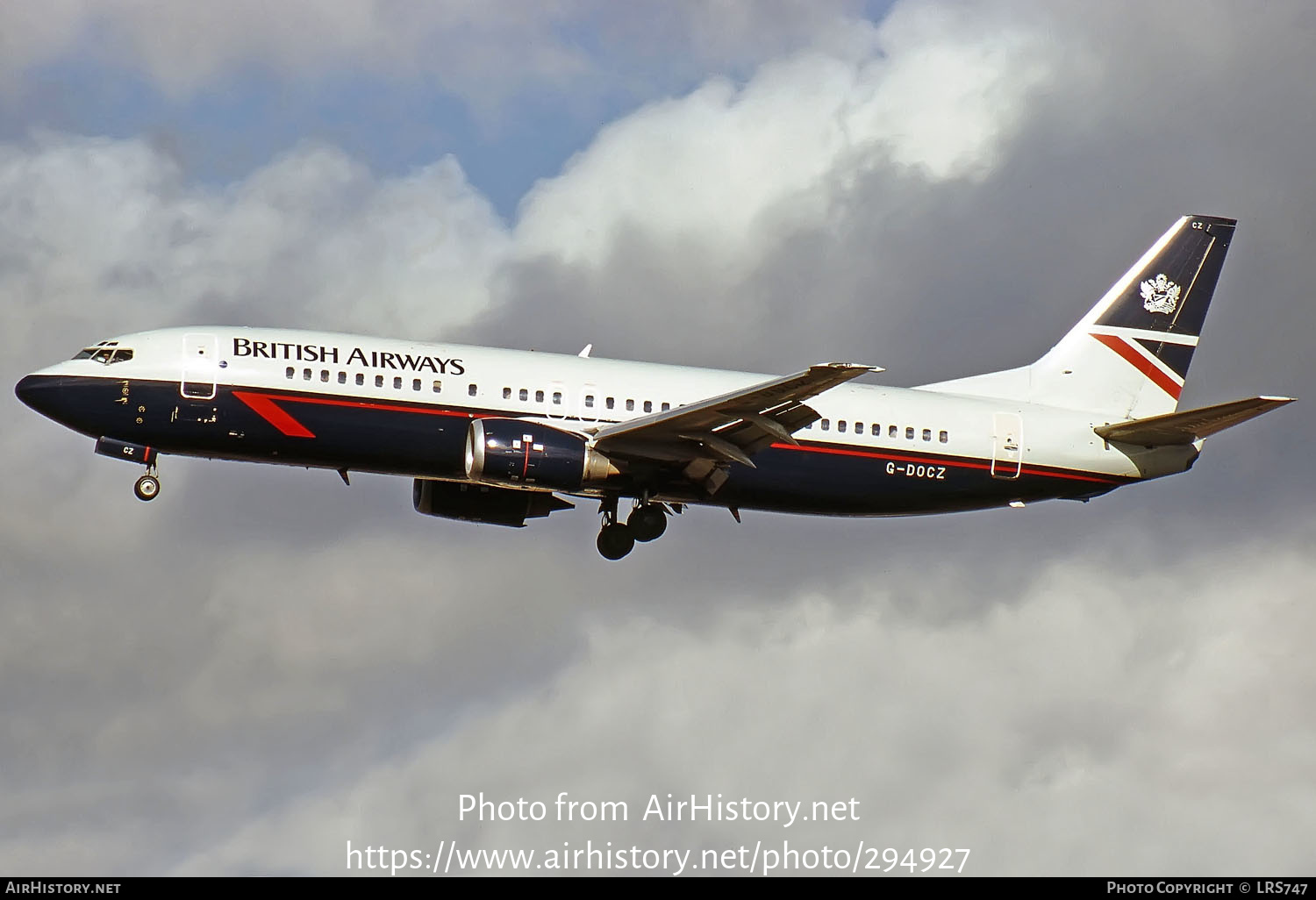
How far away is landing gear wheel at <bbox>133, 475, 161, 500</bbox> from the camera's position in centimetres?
4866

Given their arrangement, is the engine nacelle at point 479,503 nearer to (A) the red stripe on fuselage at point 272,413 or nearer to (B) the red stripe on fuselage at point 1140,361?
(A) the red stripe on fuselage at point 272,413

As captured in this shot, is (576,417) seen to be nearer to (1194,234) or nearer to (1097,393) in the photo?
(1097,393)

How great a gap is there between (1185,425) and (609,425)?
55.6 ft

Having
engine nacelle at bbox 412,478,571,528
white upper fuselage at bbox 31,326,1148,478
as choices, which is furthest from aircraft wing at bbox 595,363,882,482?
engine nacelle at bbox 412,478,571,528

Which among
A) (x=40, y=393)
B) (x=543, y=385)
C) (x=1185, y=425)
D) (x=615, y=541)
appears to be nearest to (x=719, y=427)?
(x=543, y=385)

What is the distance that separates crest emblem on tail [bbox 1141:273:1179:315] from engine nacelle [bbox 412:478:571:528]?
21186 mm

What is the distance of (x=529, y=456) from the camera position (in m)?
47.7

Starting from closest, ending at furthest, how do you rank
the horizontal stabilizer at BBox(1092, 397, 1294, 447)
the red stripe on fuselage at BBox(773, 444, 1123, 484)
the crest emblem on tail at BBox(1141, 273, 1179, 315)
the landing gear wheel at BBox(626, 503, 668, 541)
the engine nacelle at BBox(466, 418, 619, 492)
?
1. the engine nacelle at BBox(466, 418, 619, 492)
2. the horizontal stabilizer at BBox(1092, 397, 1294, 447)
3. the red stripe on fuselage at BBox(773, 444, 1123, 484)
4. the landing gear wheel at BBox(626, 503, 668, 541)
5. the crest emblem on tail at BBox(1141, 273, 1179, 315)

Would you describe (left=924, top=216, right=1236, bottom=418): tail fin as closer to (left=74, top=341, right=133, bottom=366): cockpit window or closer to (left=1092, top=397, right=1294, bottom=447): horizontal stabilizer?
(left=1092, top=397, right=1294, bottom=447): horizontal stabilizer

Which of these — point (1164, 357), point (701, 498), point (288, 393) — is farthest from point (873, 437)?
point (288, 393)

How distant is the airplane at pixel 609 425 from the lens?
47.5m

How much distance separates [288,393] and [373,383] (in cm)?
231
